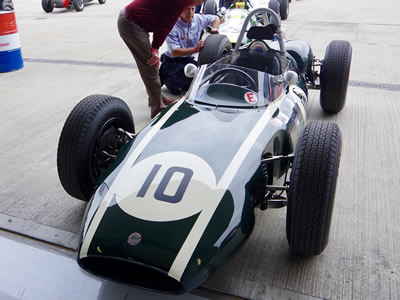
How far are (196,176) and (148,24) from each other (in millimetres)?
2614

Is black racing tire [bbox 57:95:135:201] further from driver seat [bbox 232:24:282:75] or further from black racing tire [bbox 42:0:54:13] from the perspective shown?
black racing tire [bbox 42:0:54:13]

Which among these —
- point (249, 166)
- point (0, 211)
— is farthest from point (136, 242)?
point (0, 211)

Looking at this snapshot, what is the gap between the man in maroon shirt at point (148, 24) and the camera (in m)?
4.14

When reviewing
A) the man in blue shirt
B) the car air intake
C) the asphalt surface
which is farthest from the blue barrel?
the car air intake

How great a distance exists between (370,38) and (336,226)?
7138 mm

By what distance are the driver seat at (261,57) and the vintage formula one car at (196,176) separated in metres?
0.39

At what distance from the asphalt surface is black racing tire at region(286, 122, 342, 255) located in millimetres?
279

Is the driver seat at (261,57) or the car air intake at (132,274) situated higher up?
the driver seat at (261,57)

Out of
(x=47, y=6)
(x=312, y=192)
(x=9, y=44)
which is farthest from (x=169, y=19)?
(x=47, y=6)

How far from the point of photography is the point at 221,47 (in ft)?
15.4

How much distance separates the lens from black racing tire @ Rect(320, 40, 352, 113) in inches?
169

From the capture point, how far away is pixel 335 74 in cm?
430

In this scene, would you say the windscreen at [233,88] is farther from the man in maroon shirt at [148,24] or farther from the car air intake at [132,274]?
the car air intake at [132,274]

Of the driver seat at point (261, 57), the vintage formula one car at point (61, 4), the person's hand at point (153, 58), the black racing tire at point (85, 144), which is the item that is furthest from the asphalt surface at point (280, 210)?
the vintage formula one car at point (61, 4)
